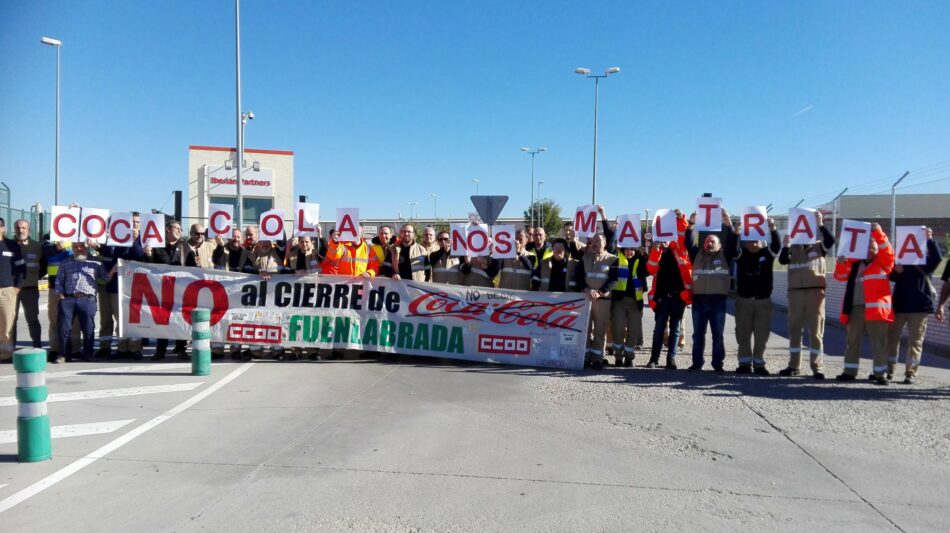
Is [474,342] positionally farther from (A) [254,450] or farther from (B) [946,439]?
(B) [946,439]

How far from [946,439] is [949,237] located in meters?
18.9

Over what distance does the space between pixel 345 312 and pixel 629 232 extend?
186 inches

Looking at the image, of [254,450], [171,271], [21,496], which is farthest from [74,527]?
Result: [171,271]

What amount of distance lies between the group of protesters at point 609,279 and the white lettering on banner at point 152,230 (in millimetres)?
194

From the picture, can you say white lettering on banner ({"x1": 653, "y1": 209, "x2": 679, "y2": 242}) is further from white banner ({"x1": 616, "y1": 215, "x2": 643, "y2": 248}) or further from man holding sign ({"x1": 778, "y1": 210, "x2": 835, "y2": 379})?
man holding sign ({"x1": 778, "y1": 210, "x2": 835, "y2": 379})

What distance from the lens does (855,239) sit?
8883mm

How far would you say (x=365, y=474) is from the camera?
17.0ft

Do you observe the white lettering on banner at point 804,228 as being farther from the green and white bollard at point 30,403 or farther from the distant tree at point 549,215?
the distant tree at point 549,215

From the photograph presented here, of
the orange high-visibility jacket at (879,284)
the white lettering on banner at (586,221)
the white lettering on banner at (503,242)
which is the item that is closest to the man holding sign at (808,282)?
the orange high-visibility jacket at (879,284)

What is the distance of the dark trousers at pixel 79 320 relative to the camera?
9.91 metres

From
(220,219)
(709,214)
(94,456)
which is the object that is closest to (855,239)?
(709,214)

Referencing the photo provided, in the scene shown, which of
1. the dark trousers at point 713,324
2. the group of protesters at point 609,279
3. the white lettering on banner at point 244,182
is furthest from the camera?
the white lettering on banner at point 244,182

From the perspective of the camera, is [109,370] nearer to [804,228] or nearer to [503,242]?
[503,242]

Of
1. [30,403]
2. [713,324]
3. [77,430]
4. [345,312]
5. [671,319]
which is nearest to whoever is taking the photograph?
[30,403]
